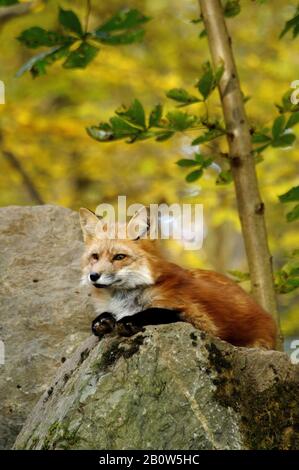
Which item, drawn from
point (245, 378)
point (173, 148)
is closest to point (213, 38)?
point (245, 378)

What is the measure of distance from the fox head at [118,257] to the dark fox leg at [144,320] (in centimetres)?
31

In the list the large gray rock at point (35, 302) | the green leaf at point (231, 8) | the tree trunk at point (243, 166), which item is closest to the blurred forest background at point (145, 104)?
the large gray rock at point (35, 302)

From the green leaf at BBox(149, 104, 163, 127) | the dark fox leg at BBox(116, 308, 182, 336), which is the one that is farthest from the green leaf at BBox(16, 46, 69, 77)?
the dark fox leg at BBox(116, 308, 182, 336)

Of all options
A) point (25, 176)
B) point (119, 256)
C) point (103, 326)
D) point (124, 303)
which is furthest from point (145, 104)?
point (103, 326)

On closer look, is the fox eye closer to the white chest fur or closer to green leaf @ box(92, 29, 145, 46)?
the white chest fur

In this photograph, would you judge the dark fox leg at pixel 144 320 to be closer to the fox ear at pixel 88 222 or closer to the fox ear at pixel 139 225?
the fox ear at pixel 139 225

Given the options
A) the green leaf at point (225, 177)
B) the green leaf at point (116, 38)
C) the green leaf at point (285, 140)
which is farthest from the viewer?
the green leaf at point (225, 177)

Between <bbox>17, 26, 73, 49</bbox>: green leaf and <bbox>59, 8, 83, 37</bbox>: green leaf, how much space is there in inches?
3.5

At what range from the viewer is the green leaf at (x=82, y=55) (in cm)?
561

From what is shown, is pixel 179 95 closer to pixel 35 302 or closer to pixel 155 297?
pixel 155 297

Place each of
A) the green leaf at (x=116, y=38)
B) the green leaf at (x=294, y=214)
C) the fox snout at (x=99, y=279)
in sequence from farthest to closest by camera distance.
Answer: the green leaf at (x=116, y=38) < the green leaf at (x=294, y=214) < the fox snout at (x=99, y=279)

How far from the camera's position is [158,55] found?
13516 mm
